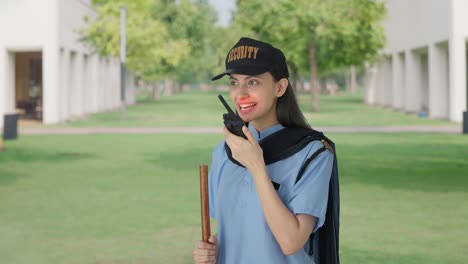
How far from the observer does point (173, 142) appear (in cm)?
2334

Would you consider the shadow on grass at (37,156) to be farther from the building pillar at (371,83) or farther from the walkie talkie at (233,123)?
the building pillar at (371,83)

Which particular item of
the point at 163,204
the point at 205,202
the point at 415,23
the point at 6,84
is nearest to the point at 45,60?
the point at 6,84

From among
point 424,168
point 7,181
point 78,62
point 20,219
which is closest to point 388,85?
→ point 78,62

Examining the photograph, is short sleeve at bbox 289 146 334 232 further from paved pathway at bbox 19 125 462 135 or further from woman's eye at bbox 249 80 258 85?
paved pathway at bbox 19 125 462 135

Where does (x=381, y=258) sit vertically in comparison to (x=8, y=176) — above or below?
below

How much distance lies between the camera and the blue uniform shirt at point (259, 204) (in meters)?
2.72

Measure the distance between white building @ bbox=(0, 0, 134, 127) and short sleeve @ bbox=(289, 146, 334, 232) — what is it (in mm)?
32124

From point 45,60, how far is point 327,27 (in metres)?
16.5

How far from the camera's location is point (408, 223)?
10078 millimetres

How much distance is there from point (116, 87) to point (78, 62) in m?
16.4

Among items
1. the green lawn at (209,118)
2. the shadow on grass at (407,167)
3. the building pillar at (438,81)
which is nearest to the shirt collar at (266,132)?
the shadow on grass at (407,167)

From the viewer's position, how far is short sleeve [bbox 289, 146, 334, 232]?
2.70 m

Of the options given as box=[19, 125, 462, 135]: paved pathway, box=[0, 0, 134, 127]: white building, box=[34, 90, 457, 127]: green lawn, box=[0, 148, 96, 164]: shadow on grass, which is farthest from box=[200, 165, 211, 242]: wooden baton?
box=[0, 0, 134, 127]: white building

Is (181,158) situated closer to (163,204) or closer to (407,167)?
(407,167)
